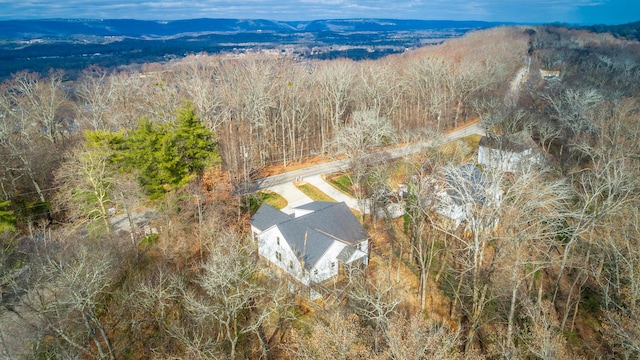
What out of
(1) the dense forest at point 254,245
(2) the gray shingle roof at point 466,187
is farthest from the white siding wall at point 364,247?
(2) the gray shingle roof at point 466,187

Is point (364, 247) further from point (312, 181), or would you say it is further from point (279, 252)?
point (312, 181)

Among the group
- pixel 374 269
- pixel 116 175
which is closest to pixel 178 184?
pixel 116 175

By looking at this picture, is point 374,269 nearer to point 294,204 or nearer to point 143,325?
point 294,204

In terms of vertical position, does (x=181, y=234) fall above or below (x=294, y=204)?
above

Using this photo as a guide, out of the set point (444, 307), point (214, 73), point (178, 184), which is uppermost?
point (214, 73)

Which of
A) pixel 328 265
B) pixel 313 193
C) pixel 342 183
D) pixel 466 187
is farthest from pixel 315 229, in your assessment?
pixel 342 183

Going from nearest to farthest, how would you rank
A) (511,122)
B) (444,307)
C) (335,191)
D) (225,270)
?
(225,270), (444,307), (335,191), (511,122)

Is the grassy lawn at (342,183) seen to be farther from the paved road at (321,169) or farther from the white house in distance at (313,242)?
the white house in distance at (313,242)
